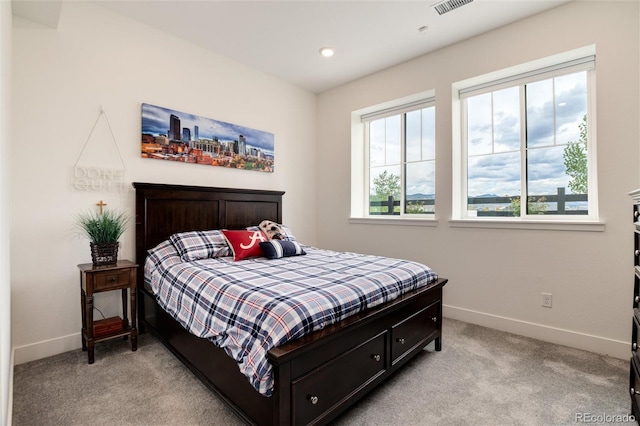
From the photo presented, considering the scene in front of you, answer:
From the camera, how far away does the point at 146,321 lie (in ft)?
9.06

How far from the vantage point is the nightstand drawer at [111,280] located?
7.59 ft

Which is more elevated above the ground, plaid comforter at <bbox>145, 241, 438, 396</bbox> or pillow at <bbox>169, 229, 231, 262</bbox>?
pillow at <bbox>169, 229, 231, 262</bbox>

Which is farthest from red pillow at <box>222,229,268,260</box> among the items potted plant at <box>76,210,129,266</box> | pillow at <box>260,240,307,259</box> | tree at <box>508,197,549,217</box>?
tree at <box>508,197,549,217</box>

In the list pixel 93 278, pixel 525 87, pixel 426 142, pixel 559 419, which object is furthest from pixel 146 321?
pixel 525 87

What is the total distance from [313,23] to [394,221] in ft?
7.20

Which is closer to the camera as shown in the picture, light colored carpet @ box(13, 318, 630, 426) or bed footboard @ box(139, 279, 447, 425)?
bed footboard @ box(139, 279, 447, 425)

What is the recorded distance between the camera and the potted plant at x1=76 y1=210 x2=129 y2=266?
95.8 inches

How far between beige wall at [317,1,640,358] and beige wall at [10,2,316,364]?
2330 mm

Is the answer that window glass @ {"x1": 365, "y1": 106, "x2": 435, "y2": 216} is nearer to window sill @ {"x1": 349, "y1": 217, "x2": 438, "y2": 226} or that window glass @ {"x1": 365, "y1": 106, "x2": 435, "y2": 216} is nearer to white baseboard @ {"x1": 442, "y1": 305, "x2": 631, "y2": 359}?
window sill @ {"x1": 349, "y1": 217, "x2": 438, "y2": 226}

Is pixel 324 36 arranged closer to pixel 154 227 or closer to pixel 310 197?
pixel 310 197

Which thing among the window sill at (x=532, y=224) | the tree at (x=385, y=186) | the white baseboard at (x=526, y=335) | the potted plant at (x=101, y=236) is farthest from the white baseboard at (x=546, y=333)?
the potted plant at (x=101, y=236)

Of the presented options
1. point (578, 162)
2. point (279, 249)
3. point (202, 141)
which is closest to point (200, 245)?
point (279, 249)

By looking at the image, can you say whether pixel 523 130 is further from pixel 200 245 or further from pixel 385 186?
pixel 200 245

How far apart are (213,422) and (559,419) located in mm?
1835
